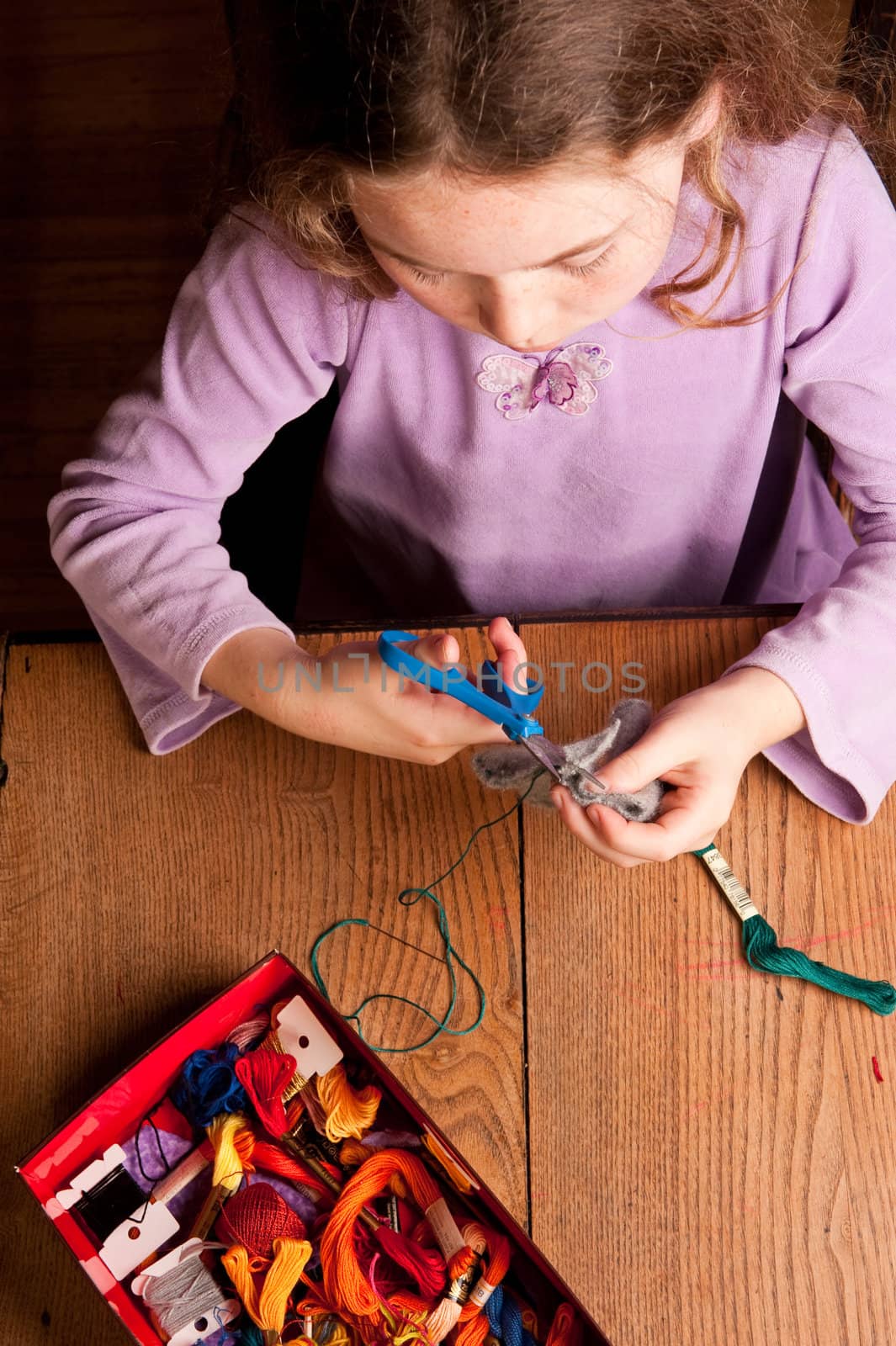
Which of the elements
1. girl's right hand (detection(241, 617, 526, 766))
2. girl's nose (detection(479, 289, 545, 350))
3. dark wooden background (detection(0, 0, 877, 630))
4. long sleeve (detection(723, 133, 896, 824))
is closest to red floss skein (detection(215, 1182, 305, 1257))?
girl's right hand (detection(241, 617, 526, 766))

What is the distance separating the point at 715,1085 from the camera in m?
0.68

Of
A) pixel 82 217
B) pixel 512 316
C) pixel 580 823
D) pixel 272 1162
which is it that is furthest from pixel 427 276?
pixel 82 217

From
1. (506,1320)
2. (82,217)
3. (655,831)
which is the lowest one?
(506,1320)

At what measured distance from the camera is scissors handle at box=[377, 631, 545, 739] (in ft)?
2.09

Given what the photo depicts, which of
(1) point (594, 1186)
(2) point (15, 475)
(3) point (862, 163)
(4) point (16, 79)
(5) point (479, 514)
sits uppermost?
(4) point (16, 79)

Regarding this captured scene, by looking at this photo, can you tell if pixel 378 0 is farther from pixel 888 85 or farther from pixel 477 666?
pixel 888 85

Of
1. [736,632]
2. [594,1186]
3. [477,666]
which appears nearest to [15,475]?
[477,666]

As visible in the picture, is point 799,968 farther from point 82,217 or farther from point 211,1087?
point 82,217

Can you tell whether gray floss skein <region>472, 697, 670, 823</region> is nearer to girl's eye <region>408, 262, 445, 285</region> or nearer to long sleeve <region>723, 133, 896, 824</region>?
long sleeve <region>723, 133, 896, 824</region>

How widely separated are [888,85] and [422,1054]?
0.81 metres

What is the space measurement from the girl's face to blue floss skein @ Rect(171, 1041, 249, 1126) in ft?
1.51

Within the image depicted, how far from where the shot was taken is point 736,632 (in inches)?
30.1

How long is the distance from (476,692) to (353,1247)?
34cm

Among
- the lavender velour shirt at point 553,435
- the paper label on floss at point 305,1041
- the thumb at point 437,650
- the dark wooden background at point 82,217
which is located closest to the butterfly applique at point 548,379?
the lavender velour shirt at point 553,435
